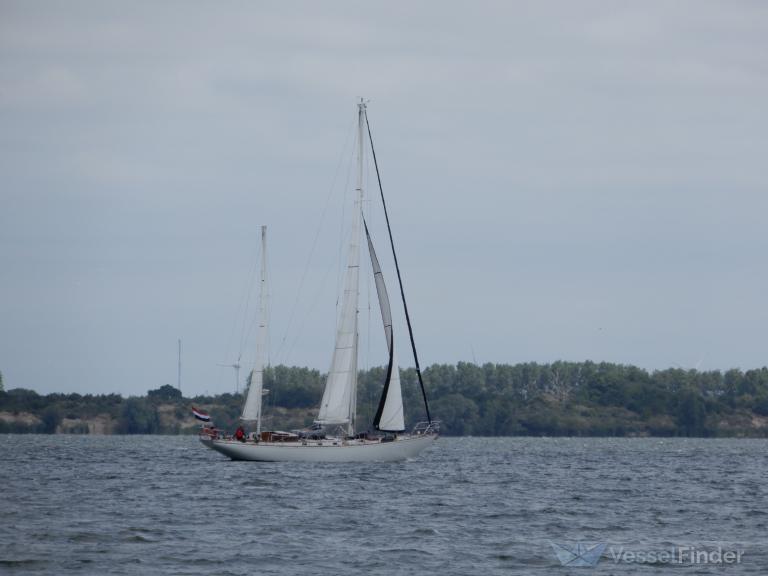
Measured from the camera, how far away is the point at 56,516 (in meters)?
49.9

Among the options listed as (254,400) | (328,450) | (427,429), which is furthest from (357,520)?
(254,400)

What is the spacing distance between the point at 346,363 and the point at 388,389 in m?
3.49

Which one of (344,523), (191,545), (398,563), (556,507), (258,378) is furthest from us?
(258,378)

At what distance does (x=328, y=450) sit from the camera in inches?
3201

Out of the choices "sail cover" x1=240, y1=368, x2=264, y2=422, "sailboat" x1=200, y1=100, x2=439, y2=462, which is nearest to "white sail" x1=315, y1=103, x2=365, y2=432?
"sailboat" x1=200, y1=100, x2=439, y2=462

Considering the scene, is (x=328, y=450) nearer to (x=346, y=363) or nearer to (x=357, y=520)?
(x=346, y=363)

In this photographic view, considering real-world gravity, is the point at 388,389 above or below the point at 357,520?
above

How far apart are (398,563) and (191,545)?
7337mm

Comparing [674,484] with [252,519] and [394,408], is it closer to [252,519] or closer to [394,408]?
[394,408]

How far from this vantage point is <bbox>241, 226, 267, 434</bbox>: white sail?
8912cm

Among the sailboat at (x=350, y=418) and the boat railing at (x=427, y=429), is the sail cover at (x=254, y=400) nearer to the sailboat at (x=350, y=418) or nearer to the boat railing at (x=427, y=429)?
the sailboat at (x=350, y=418)

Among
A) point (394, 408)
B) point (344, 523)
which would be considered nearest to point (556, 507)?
point (344, 523)

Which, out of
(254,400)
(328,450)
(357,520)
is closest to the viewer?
(357,520)

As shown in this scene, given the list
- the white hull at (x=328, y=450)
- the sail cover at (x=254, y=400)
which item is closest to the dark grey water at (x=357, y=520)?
the white hull at (x=328, y=450)
